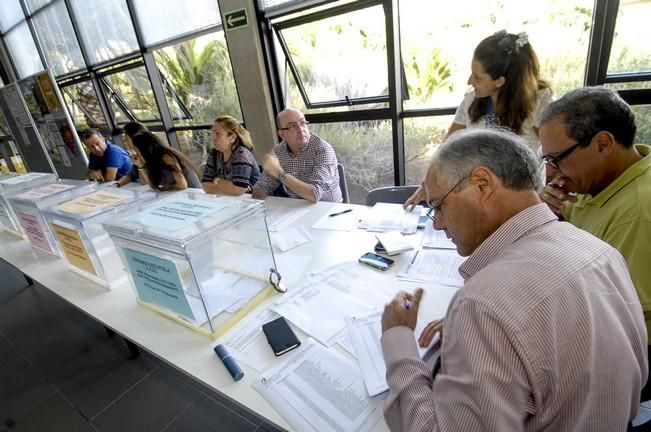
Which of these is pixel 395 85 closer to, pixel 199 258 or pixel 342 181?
pixel 342 181

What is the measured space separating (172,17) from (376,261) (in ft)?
11.8

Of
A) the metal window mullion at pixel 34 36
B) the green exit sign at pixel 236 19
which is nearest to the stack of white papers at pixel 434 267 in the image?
the green exit sign at pixel 236 19

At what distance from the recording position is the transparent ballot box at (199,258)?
0.93 meters

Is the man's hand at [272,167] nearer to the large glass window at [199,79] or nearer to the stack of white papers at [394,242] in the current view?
the stack of white papers at [394,242]

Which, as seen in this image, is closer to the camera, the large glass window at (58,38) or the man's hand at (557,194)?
the man's hand at (557,194)

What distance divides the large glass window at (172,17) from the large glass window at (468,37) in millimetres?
1904

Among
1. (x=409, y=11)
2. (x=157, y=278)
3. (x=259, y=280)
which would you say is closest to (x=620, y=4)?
(x=409, y=11)

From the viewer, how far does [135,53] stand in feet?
12.4

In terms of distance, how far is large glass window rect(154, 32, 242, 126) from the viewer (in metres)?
3.37

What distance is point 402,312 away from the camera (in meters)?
0.81

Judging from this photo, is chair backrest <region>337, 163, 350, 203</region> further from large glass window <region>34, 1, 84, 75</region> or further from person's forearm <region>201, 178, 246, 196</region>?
large glass window <region>34, 1, 84, 75</region>

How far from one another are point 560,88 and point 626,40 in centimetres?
37

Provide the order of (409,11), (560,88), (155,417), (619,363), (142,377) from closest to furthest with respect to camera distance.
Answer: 1. (619,363)
2. (155,417)
3. (142,377)
4. (560,88)
5. (409,11)

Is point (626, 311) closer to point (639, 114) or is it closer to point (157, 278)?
Answer: point (157, 278)
